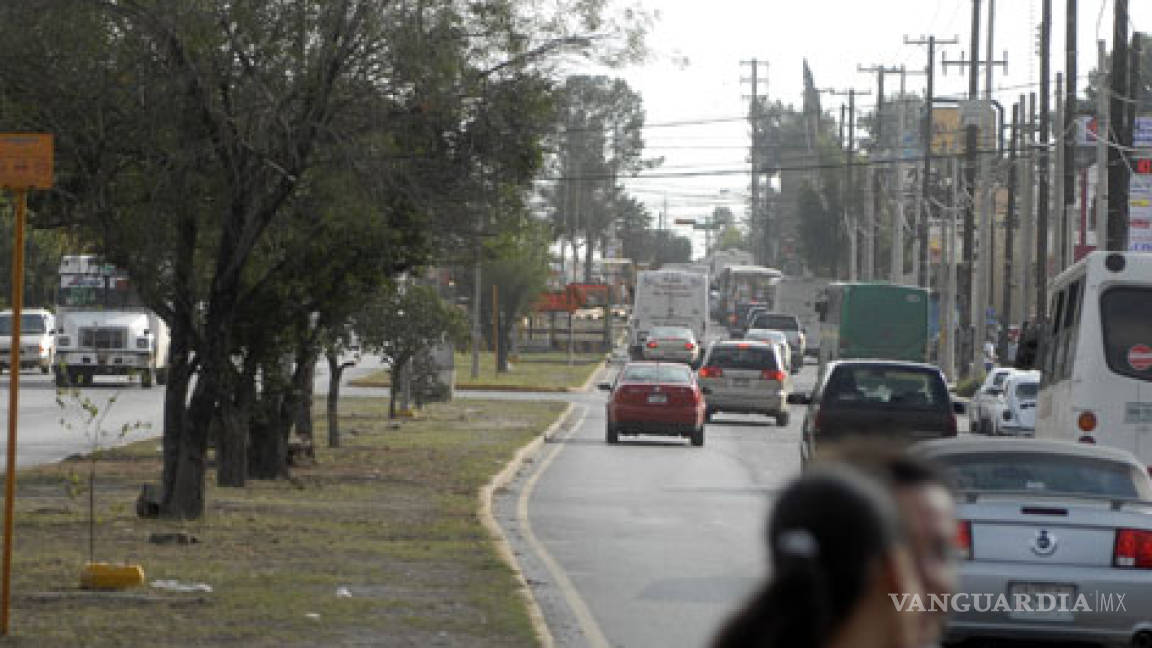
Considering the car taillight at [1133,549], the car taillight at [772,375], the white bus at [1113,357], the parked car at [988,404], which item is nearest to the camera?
the car taillight at [1133,549]

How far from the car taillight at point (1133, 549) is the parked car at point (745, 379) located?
32543mm

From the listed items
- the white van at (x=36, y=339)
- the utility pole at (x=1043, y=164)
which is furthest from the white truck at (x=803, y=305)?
the white van at (x=36, y=339)

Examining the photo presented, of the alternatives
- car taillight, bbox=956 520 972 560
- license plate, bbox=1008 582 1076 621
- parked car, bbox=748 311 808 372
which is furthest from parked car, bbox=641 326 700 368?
license plate, bbox=1008 582 1076 621

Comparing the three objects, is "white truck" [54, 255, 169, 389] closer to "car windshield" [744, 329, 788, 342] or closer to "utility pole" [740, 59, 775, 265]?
"car windshield" [744, 329, 788, 342]

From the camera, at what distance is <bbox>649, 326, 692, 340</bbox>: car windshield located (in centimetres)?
7356

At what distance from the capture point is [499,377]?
2719 inches

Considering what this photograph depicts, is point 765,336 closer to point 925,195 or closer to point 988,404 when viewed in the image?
point 925,195

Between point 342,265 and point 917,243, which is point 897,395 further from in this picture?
point 917,243

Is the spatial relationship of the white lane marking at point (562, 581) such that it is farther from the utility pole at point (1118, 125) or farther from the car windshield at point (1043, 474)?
the utility pole at point (1118, 125)

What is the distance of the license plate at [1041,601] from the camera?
1119cm

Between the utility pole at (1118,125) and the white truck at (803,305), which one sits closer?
the utility pole at (1118,125)

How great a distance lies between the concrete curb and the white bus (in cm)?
604

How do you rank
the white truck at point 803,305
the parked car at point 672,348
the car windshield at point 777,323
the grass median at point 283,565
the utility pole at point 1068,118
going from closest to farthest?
the grass median at point 283,565 < the utility pole at point 1068,118 < the parked car at point 672,348 < the car windshield at point 777,323 < the white truck at point 803,305

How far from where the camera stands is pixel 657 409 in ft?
120
